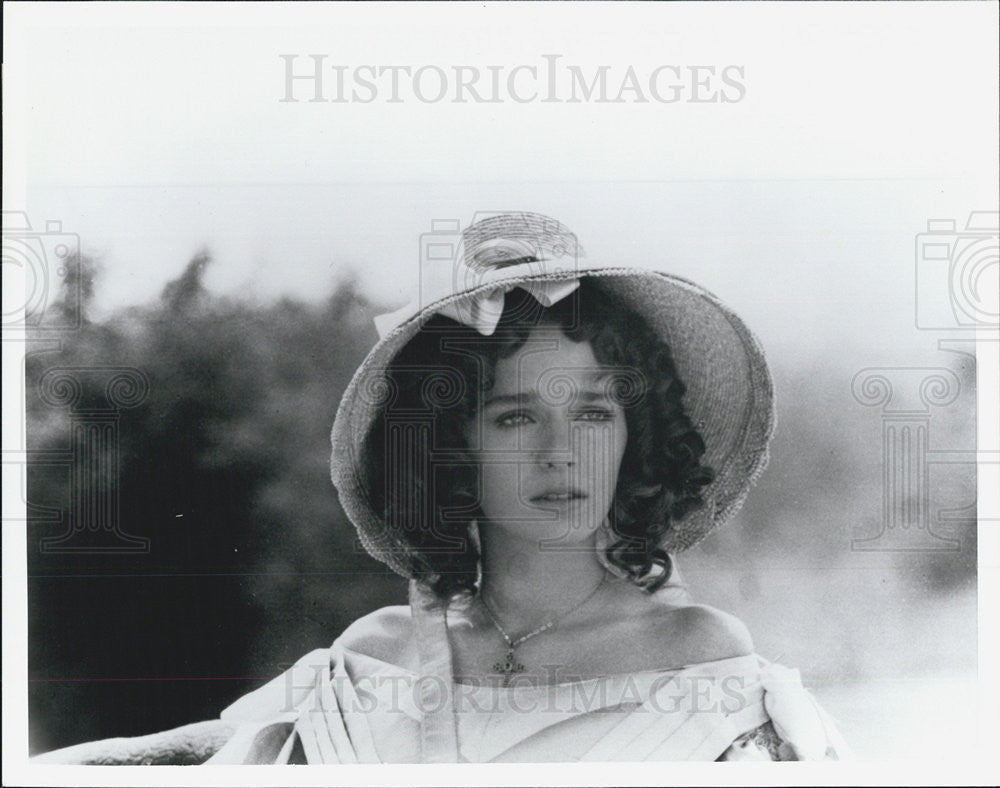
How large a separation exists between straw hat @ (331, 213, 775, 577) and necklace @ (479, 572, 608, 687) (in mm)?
244

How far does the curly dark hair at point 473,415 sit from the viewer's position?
3.06 meters

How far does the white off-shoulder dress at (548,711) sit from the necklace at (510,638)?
0.15 ft

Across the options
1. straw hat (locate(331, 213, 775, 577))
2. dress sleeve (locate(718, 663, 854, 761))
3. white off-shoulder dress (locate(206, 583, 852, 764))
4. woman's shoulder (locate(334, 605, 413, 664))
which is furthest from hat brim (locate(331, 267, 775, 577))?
dress sleeve (locate(718, 663, 854, 761))

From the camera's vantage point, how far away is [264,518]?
3.12 m

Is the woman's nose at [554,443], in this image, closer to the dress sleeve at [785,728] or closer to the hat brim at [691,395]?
the hat brim at [691,395]

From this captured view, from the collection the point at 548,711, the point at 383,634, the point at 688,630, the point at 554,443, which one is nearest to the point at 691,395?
the point at 554,443

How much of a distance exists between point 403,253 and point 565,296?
0.44 metres

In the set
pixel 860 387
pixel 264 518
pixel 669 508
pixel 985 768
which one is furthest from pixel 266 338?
pixel 985 768

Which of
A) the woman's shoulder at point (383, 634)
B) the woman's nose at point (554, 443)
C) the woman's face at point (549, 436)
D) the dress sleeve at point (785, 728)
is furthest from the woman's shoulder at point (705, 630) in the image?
the woman's shoulder at point (383, 634)

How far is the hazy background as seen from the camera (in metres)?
3.11

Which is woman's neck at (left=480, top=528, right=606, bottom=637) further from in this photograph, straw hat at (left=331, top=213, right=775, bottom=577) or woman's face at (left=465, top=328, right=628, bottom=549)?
straw hat at (left=331, top=213, right=775, bottom=577)

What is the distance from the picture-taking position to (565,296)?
3.05 m

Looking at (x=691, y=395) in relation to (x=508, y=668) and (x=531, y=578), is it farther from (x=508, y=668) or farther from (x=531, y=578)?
(x=508, y=668)

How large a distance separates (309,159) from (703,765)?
189 centimetres
